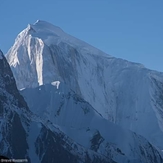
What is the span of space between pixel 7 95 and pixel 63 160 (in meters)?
21.3

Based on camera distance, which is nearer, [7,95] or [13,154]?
[13,154]

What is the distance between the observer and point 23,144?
184 m

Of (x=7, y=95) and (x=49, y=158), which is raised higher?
(x=7, y=95)

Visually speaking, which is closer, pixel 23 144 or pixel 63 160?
pixel 23 144

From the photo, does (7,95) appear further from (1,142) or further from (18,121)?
(1,142)

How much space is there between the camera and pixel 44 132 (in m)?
194

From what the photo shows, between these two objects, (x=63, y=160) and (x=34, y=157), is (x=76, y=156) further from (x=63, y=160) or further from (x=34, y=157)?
(x=34, y=157)

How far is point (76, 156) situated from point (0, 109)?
23.6m

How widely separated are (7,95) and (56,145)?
17.4 m

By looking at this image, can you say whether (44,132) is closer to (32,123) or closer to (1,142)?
(32,123)

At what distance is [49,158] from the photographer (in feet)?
629

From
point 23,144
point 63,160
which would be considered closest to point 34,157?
point 23,144

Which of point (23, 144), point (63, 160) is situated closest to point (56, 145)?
point (63, 160)

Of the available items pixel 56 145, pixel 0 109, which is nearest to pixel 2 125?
pixel 0 109
